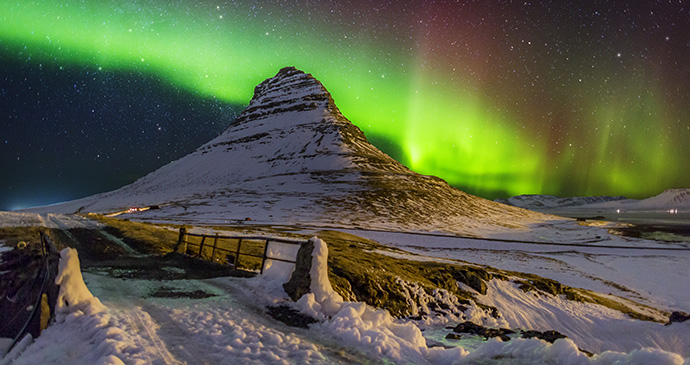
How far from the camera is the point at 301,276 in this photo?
32.9 ft

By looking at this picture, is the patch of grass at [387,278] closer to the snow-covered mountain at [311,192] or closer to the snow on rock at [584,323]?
the snow on rock at [584,323]

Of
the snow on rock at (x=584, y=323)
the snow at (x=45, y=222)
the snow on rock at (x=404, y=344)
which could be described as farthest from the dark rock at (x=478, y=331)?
the snow at (x=45, y=222)

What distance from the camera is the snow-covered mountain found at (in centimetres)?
8975

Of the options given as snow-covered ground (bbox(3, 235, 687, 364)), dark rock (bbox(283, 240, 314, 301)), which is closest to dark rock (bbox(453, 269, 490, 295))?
snow-covered ground (bbox(3, 235, 687, 364))

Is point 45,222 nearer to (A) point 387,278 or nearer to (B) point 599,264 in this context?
(A) point 387,278

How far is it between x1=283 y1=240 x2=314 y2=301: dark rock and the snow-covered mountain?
202ft

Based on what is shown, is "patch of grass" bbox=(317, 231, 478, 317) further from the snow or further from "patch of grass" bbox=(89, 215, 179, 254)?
the snow

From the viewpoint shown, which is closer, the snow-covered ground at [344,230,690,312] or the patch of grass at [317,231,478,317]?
the patch of grass at [317,231,478,317]

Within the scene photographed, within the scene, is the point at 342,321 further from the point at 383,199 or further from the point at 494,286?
the point at 383,199

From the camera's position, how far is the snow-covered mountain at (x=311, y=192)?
8975cm

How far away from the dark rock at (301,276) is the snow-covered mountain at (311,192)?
61.6m

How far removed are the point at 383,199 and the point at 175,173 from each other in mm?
123030

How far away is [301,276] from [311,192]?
110063mm

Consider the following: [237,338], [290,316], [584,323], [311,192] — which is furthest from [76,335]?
[311,192]
